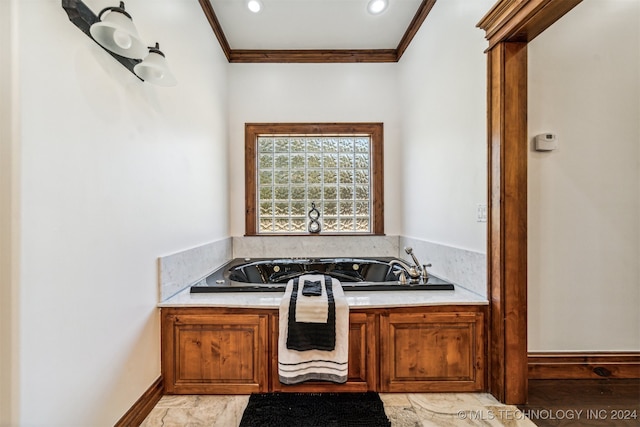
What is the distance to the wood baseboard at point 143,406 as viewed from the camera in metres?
1.50

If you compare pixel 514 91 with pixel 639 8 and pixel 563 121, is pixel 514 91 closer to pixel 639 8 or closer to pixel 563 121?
pixel 563 121

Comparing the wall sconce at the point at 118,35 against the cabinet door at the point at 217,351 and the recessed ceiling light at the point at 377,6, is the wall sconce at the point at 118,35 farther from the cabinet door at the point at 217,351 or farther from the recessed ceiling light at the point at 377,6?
the recessed ceiling light at the point at 377,6

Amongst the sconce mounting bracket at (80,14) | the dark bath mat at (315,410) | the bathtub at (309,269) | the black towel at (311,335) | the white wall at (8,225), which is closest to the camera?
the white wall at (8,225)

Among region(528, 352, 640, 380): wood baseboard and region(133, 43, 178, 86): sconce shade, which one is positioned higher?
region(133, 43, 178, 86): sconce shade

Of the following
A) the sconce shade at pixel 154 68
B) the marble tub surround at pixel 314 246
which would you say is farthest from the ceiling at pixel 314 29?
the marble tub surround at pixel 314 246

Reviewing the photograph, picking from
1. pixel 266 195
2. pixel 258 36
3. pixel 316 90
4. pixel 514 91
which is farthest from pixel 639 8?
pixel 266 195

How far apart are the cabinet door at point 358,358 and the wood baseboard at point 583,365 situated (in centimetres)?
109

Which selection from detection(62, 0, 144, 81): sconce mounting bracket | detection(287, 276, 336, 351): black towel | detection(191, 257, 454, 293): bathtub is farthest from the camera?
detection(191, 257, 454, 293): bathtub

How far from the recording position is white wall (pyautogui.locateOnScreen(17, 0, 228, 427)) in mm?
1022

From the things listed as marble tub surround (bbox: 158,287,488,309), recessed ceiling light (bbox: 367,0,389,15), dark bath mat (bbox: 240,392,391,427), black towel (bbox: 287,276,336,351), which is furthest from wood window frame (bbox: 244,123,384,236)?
dark bath mat (bbox: 240,392,391,427)

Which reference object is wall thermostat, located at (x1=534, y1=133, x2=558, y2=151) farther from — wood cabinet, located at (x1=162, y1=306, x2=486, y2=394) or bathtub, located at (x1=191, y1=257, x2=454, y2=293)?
bathtub, located at (x1=191, y1=257, x2=454, y2=293)

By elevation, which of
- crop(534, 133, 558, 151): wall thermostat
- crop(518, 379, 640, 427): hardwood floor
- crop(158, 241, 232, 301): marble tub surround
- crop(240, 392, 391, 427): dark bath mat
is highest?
crop(534, 133, 558, 151): wall thermostat

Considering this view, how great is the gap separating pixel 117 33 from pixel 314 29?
7.06ft

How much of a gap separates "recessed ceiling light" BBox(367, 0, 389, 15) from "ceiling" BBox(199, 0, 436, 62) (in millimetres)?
42
